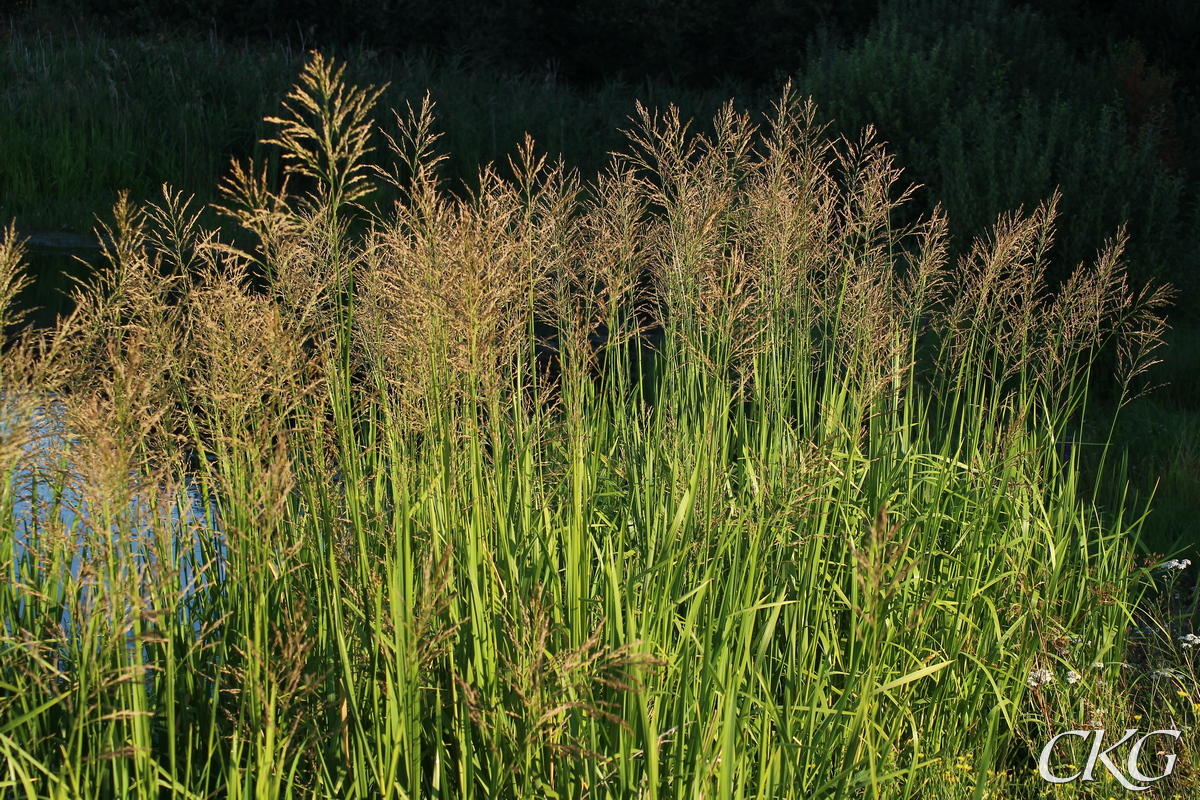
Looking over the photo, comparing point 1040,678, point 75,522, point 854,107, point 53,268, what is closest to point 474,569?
point 75,522

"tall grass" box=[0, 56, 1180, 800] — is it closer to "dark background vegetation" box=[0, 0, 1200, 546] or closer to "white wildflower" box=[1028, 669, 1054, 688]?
"white wildflower" box=[1028, 669, 1054, 688]

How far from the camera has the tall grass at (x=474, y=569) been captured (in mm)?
1616

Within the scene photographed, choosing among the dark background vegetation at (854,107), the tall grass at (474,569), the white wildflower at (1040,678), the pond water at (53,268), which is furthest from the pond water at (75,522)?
the pond water at (53,268)

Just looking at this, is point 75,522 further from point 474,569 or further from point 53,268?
point 53,268

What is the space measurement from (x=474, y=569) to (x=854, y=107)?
24.3 feet

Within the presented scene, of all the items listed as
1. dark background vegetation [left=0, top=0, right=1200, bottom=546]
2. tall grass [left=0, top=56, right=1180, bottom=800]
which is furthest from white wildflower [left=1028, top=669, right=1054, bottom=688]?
dark background vegetation [left=0, top=0, right=1200, bottom=546]

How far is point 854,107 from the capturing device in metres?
8.39

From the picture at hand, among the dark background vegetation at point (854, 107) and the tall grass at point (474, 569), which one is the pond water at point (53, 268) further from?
the tall grass at point (474, 569)

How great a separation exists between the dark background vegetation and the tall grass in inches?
78.2

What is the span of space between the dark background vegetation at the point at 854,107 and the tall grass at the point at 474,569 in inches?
78.2

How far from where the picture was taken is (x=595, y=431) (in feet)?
8.43

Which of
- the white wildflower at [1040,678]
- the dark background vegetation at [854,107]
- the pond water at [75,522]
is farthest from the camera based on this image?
the dark background vegetation at [854,107]

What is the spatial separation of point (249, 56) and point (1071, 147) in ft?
25.2

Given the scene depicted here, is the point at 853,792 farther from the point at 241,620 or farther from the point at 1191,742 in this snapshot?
A: the point at 241,620
